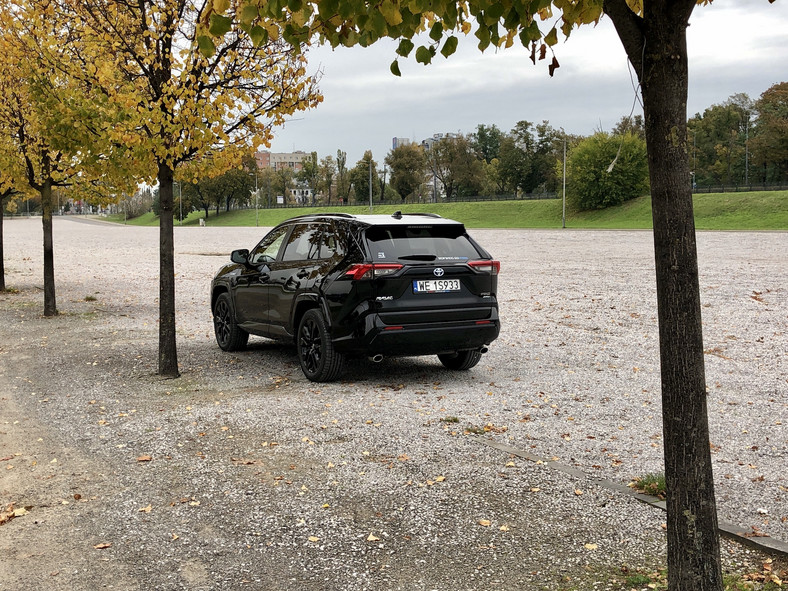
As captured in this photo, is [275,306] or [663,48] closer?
[663,48]

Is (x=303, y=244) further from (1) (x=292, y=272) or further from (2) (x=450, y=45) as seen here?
(2) (x=450, y=45)

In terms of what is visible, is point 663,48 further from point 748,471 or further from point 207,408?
point 207,408

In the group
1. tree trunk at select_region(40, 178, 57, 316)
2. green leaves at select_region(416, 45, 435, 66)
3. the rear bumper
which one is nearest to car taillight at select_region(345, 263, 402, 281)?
the rear bumper

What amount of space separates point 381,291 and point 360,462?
2520mm

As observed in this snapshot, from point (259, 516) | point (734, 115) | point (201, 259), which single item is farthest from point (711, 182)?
point (259, 516)

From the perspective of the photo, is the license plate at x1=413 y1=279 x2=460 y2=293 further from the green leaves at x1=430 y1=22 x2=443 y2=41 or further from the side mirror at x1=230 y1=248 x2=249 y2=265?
the green leaves at x1=430 y1=22 x2=443 y2=41

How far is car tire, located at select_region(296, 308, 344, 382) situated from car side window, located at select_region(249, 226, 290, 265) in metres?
1.37

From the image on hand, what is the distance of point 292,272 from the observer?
916cm

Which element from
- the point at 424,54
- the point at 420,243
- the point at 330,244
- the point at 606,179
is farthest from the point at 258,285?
the point at 606,179

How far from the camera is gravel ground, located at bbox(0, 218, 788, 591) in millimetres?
4223

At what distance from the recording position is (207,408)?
→ 25.2 ft

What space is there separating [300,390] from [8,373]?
404 centimetres

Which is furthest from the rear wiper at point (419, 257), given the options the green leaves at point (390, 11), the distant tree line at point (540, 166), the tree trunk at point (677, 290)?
the distant tree line at point (540, 166)

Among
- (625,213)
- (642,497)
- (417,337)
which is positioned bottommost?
(642,497)
